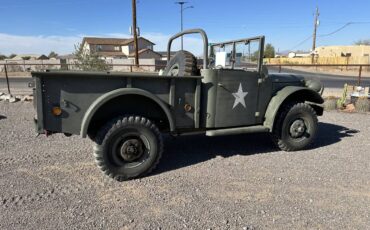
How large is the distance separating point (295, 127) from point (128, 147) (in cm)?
286

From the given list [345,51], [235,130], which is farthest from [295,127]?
[345,51]

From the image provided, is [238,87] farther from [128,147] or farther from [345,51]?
[345,51]

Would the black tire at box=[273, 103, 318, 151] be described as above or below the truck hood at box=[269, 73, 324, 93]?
below

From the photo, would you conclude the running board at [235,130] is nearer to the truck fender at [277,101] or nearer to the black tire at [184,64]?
the truck fender at [277,101]

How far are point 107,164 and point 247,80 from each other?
2378 millimetres

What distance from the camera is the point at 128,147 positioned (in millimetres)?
4156

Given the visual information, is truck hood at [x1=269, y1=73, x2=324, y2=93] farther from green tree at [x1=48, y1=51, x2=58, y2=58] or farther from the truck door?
green tree at [x1=48, y1=51, x2=58, y2=58]

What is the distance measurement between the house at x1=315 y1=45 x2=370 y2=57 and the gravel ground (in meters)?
61.1

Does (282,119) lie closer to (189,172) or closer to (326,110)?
(189,172)

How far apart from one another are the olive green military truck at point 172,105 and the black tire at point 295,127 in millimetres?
16

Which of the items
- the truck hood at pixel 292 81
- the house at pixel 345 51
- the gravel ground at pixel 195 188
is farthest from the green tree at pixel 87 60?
the house at pixel 345 51

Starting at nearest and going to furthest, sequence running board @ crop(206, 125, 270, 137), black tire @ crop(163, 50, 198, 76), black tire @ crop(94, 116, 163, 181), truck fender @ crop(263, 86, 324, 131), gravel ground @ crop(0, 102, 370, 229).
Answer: gravel ground @ crop(0, 102, 370, 229), black tire @ crop(94, 116, 163, 181), black tire @ crop(163, 50, 198, 76), running board @ crop(206, 125, 270, 137), truck fender @ crop(263, 86, 324, 131)

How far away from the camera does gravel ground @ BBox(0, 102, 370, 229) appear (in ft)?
10.4

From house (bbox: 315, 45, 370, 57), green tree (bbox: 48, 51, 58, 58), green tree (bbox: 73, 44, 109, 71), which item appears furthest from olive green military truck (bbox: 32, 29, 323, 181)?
green tree (bbox: 48, 51, 58, 58)
